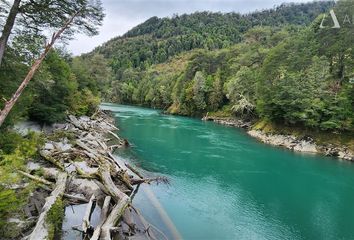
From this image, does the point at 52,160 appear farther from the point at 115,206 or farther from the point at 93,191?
the point at 115,206

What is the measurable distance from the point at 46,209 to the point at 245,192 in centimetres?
1576

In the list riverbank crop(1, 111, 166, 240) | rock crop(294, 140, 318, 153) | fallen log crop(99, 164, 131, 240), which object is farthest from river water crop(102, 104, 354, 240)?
rock crop(294, 140, 318, 153)

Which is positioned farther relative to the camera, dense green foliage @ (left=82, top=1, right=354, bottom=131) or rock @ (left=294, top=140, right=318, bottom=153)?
dense green foliage @ (left=82, top=1, right=354, bottom=131)

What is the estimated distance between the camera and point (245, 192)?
2467cm

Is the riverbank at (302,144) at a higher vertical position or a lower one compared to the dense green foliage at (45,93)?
lower

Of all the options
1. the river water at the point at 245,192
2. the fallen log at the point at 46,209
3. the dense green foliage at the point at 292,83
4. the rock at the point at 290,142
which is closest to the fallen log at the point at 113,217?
the fallen log at the point at 46,209

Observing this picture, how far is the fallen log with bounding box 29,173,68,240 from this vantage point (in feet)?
36.4

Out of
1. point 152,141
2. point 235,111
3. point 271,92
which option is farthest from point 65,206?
point 235,111

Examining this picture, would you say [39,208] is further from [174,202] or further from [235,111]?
[235,111]

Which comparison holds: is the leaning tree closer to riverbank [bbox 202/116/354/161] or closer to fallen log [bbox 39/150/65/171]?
fallen log [bbox 39/150/65/171]

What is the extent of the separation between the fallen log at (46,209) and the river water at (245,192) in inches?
193

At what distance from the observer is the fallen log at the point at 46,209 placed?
1109 centimetres

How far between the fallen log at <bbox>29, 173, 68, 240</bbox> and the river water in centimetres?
490

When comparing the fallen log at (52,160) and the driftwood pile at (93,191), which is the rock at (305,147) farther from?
the fallen log at (52,160)
